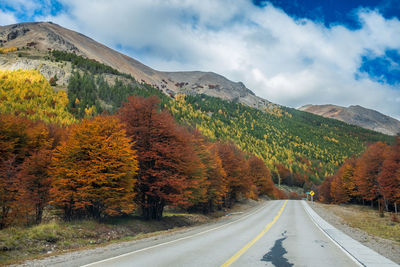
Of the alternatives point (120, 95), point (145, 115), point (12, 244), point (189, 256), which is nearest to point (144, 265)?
point (189, 256)

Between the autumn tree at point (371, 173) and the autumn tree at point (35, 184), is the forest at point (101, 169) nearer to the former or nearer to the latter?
the autumn tree at point (35, 184)

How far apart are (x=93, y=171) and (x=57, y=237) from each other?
488 centimetres

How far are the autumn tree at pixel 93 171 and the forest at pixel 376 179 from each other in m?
42.9

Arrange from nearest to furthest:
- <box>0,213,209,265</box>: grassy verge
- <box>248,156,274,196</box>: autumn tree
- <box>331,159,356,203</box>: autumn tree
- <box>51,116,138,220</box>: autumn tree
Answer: <box>0,213,209,265</box>: grassy verge < <box>51,116,138,220</box>: autumn tree < <box>331,159,356,203</box>: autumn tree < <box>248,156,274,196</box>: autumn tree

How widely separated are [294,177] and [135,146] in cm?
13981

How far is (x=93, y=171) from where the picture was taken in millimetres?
17188

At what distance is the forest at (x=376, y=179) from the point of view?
136 feet

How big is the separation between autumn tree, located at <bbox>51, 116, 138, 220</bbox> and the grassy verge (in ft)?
4.81

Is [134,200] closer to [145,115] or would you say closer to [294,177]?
[145,115]

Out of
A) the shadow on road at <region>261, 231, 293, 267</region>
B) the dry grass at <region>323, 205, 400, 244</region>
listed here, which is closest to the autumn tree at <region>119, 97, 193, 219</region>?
the shadow on road at <region>261, 231, 293, 267</region>

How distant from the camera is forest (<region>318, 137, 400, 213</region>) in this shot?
41.5 m

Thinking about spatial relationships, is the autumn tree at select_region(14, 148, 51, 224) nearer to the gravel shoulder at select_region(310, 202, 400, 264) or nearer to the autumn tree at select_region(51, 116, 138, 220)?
the autumn tree at select_region(51, 116, 138, 220)

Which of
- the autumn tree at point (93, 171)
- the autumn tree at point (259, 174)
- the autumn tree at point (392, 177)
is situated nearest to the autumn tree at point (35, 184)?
the autumn tree at point (93, 171)

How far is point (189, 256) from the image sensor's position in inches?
360
